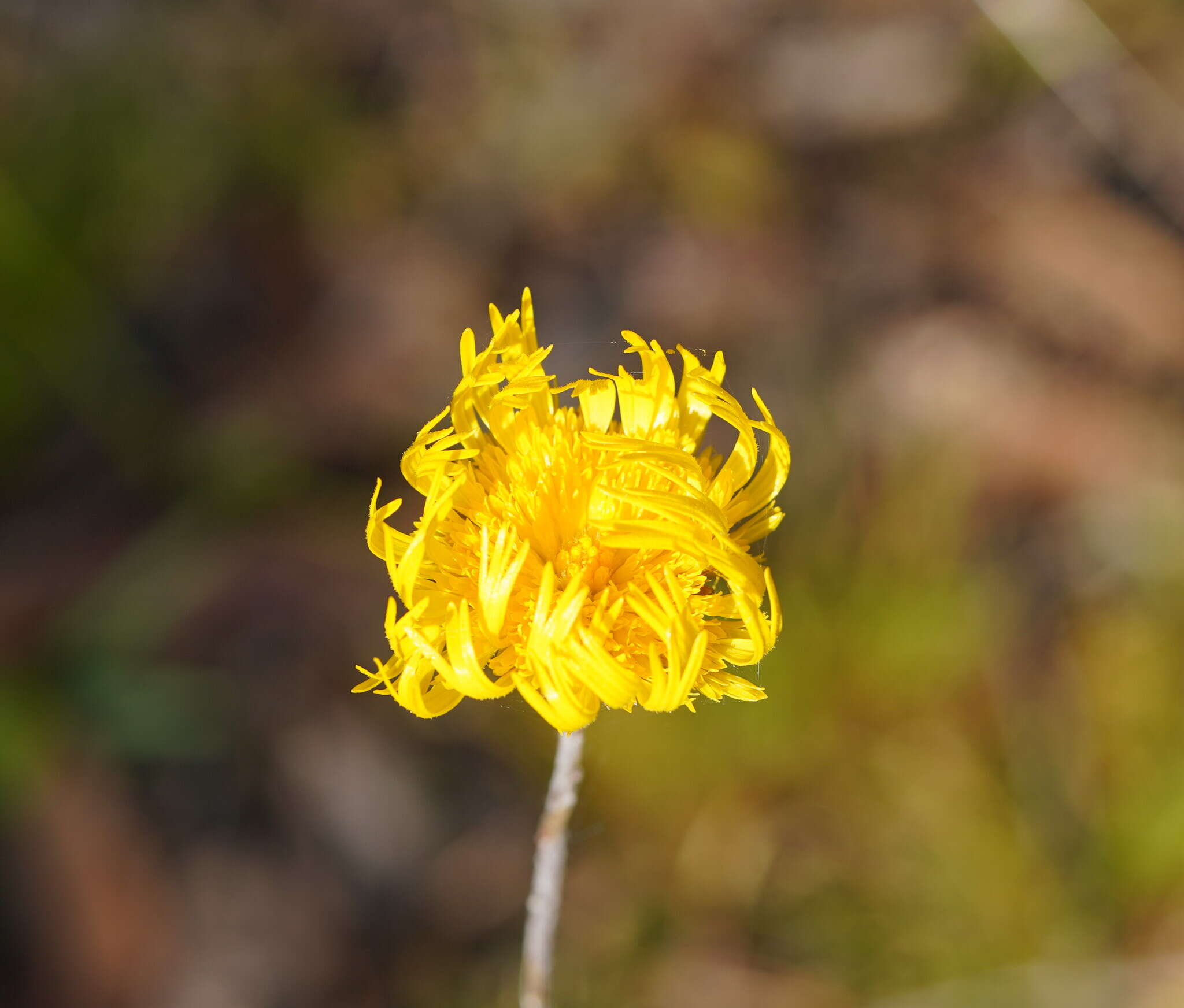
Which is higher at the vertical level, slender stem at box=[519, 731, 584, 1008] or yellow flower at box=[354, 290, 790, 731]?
yellow flower at box=[354, 290, 790, 731]

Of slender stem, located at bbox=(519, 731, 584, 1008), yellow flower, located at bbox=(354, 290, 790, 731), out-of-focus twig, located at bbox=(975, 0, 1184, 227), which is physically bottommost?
slender stem, located at bbox=(519, 731, 584, 1008)

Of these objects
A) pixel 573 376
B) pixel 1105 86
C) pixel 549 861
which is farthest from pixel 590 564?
pixel 1105 86

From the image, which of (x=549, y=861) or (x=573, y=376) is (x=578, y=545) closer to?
(x=549, y=861)

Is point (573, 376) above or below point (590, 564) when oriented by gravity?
above

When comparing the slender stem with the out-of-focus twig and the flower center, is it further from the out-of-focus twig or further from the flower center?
the out-of-focus twig

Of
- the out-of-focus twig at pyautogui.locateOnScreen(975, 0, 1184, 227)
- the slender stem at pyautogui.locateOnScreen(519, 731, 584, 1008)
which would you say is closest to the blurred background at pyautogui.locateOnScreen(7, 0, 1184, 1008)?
the out-of-focus twig at pyautogui.locateOnScreen(975, 0, 1184, 227)

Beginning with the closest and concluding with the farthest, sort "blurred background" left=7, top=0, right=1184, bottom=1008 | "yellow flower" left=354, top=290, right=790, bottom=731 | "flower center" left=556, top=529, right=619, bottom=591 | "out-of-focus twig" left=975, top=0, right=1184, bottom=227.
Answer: "yellow flower" left=354, top=290, right=790, bottom=731 < "flower center" left=556, top=529, right=619, bottom=591 < "blurred background" left=7, top=0, right=1184, bottom=1008 < "out-of-focus twig" left=975, top=0, right=1184, bottom=227

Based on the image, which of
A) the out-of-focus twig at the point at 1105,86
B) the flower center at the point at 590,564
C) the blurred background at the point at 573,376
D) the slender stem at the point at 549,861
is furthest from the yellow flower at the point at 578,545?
the out-of-focus twig at the point at 1105,86
